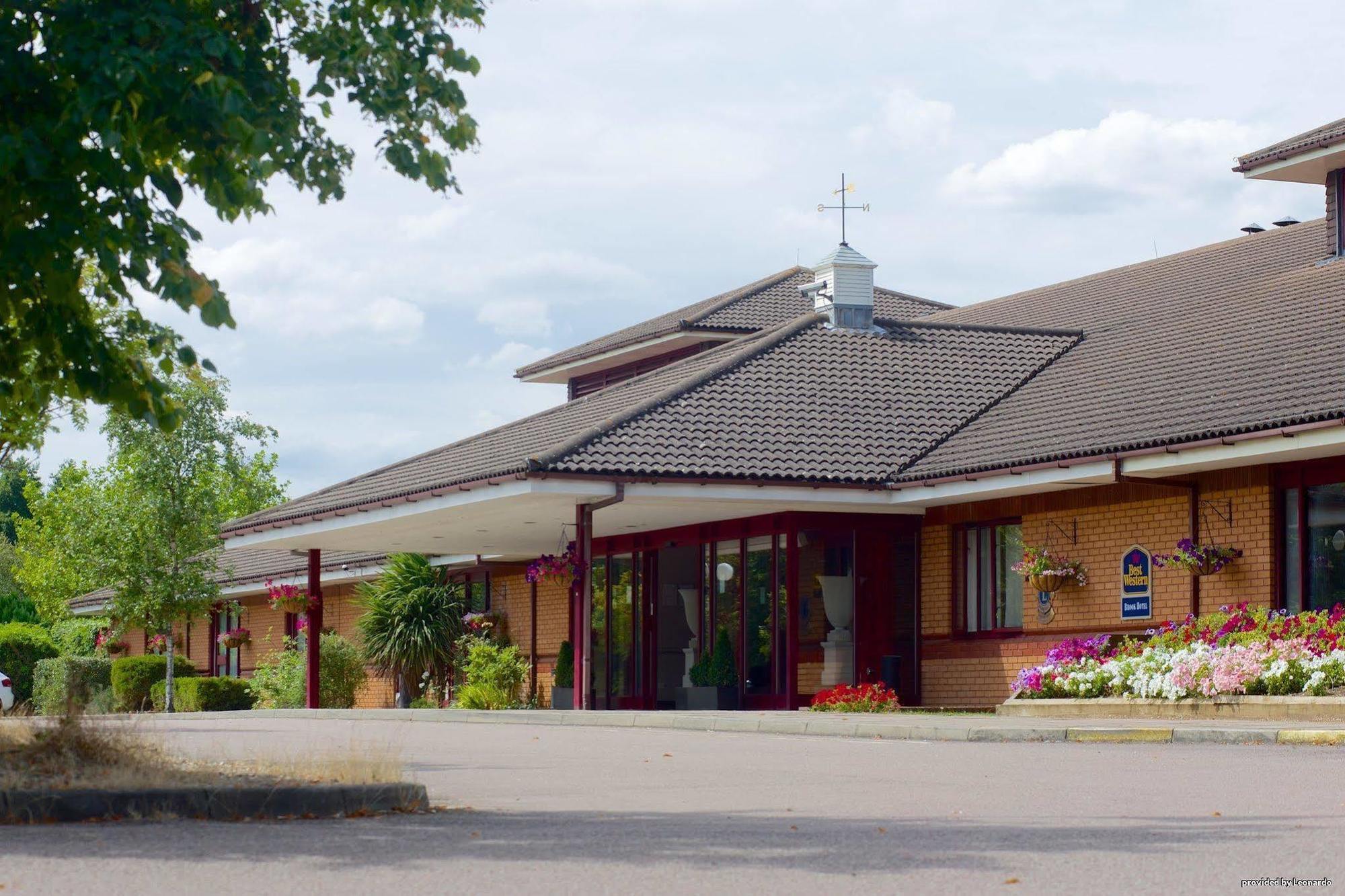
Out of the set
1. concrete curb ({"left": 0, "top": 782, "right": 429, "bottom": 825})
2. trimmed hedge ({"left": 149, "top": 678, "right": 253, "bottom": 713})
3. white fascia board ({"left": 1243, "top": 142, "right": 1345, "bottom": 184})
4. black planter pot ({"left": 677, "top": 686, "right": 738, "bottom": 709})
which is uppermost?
white fascia board ({"left": 1243, "top": 142, "right": 1345, "bottom": 184})

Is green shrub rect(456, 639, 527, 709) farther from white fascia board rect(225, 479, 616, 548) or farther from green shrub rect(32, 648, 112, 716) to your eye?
green shrub rect(32, 648, 112, 716)

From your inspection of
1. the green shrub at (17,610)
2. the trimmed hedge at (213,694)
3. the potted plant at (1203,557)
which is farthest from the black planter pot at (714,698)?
the green shrub at (17,610)

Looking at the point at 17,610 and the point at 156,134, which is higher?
the point at 156,134

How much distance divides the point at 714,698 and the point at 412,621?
317 inches

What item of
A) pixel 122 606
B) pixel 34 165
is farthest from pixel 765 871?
pixel 122 606

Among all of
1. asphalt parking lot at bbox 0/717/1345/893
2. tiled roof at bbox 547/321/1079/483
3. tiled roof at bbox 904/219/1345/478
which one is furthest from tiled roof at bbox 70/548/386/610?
asphalt parking lot at bbox 0/717/1345/893

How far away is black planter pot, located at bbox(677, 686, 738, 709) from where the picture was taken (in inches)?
993

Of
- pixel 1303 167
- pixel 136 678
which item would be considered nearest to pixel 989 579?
pixel 1303 167

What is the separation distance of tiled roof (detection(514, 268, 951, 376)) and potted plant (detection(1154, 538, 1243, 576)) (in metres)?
13.5

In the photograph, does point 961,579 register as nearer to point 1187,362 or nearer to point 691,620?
point 1187,362

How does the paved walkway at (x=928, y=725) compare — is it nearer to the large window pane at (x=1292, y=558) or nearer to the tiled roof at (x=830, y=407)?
the large window pane at (x=1292, y=558)

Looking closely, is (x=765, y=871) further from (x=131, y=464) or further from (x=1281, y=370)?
(x=131, y=464)

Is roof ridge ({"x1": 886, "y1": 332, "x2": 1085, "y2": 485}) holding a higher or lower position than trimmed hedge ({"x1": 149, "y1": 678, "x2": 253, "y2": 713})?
higher

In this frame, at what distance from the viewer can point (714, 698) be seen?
25266mm
